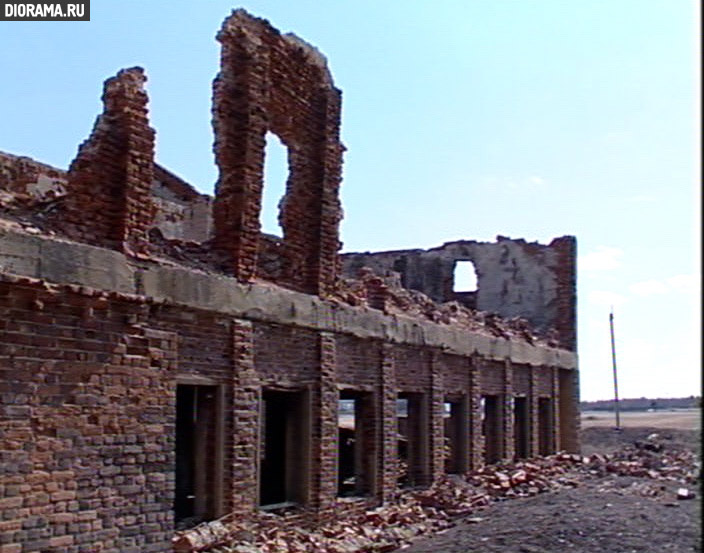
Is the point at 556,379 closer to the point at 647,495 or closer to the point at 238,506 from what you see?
the point at 647,495

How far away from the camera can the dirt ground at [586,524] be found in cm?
1259

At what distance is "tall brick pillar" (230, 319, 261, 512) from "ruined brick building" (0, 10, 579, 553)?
3 centimetres

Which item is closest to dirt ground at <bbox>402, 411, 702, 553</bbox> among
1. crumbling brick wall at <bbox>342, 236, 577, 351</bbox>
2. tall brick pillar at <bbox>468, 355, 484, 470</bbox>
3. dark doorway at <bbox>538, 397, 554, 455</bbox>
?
tall brick pillar at <bbox>468, 355, 484, 470</bbox>

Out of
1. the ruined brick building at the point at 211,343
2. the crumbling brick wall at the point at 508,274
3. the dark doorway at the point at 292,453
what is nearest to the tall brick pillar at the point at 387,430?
the ruined brick building at the point at 211,343

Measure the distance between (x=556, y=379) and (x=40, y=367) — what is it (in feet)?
57.6

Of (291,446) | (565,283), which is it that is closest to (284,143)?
(291,446)

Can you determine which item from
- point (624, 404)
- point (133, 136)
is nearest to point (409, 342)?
point (133, 136)

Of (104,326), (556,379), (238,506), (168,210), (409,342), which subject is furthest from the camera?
(556,379)

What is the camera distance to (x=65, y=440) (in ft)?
28.9

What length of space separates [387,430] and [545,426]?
9.81 m

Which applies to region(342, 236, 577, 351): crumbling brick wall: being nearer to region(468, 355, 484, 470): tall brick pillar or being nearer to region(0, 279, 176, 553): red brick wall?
region(468, 355, 484, 470): tall brick pillar

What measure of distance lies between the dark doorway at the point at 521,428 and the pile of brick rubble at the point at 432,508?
1.54 ft

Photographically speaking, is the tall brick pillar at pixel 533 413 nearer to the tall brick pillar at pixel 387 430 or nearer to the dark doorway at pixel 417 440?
the dark doorway at pixel 417 440

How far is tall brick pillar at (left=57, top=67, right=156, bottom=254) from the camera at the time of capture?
9766 millimetres
